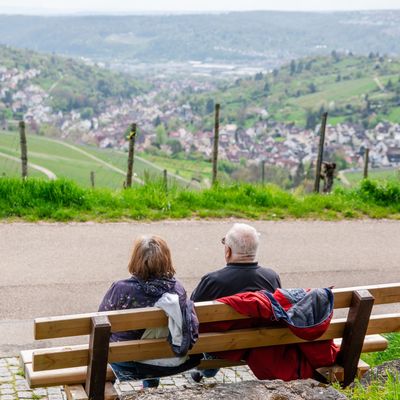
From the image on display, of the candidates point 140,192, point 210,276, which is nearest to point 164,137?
point 140,192

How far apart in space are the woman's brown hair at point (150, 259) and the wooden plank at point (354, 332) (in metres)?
1.18

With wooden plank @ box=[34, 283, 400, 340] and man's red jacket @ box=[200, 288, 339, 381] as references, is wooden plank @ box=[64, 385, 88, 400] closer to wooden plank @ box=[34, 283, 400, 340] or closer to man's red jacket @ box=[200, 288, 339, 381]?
wooden plank @ box=[34, 283, 400, 340]

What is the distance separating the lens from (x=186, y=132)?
94.8 meters

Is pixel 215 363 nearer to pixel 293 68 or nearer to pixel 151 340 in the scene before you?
pixel 151 340

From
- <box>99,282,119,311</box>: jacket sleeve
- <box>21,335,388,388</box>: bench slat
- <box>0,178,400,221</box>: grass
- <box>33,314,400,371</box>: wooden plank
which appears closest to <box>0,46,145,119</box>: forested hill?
<box>0,178,400,221</box>: grass

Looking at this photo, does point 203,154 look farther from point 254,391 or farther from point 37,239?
point 254,391

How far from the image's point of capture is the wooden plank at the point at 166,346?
Answer: 4.38 meters

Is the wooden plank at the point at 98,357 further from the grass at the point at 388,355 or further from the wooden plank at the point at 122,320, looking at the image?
the grass at the point at 388,355

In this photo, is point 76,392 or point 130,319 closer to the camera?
point 130,319

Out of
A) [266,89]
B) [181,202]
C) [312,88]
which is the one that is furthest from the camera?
[266,89]

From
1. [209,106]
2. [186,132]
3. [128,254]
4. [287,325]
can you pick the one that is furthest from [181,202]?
[209,106]

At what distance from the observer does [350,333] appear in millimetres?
5008

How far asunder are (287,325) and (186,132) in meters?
90.6

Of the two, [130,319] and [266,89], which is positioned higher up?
[130,319]
